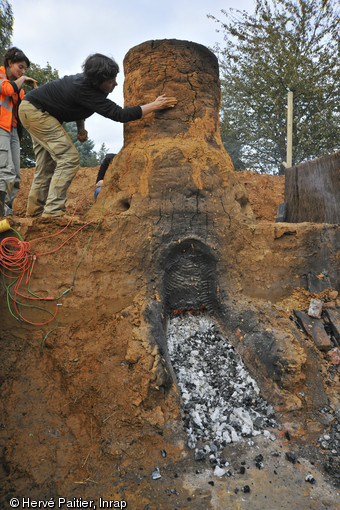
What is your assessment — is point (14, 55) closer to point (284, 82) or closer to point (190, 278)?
point (190, 278)

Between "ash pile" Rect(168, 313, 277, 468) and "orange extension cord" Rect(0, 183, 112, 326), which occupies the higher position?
"orange extension cord" Rect(0, 183, 112, 326)

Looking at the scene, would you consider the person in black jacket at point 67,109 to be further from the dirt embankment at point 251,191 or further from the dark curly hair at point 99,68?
the dirt embankment at point 251,191

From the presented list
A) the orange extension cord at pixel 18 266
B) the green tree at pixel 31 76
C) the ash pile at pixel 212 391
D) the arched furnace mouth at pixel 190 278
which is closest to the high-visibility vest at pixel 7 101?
the orange extension cord at pixel 18 266

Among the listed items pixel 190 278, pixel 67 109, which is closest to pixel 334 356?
pixel 190 278

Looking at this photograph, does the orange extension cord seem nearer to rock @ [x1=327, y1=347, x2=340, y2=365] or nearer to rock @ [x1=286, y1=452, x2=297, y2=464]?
rock @ [x1=286, y1=452, x2=297, y2=464]

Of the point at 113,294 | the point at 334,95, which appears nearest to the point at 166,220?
the point at 113,294

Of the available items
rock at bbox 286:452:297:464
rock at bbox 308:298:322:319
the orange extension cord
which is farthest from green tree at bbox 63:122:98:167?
rock at bbox 286:452:297:464

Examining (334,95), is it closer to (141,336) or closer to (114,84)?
(114,84)

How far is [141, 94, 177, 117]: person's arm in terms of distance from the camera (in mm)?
3393

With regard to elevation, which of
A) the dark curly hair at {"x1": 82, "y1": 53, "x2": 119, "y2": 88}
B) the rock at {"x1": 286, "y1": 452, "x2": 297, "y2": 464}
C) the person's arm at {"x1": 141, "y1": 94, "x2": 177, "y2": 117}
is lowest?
the rock at {"x1": 286, "y1": 452, "x2": 297, "y2": 464}

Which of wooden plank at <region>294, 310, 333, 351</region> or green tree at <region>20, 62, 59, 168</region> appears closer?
wooden plank at <region>294, 310, 333, 351</region>

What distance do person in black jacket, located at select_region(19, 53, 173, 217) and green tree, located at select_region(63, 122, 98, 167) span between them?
48.7 feet

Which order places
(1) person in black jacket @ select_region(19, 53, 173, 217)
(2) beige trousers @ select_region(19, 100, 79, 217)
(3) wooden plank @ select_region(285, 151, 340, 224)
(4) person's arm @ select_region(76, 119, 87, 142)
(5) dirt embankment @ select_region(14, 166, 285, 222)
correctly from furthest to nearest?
(5) dirt embankment @ select_region(14, 166, 285, 222) < (3) wooden plank @ select_region(285, 151, 340, 224) < (4) person's arm @ select_region(76, 119, 87, 142) < (2) beige trousers @ select_region(19, 100, 79, 217) < (1) person in black jacket @ select_region(19, 53, 173, 217)

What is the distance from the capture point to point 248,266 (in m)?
3.44
